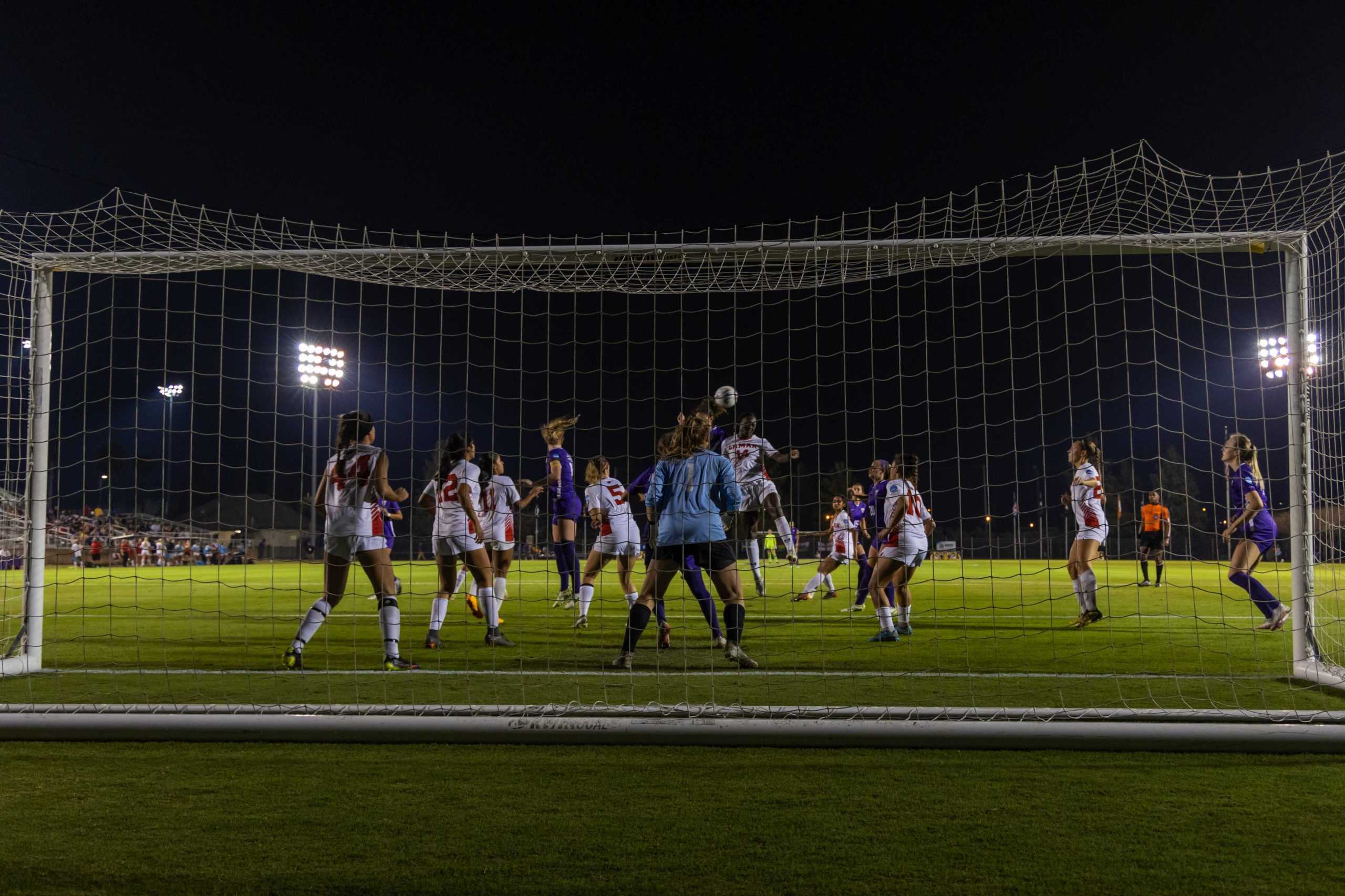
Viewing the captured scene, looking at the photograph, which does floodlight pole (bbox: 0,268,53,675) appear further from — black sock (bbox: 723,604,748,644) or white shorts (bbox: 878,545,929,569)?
white shorts (bbox: 878,545,929,569)

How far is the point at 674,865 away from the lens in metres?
2.89

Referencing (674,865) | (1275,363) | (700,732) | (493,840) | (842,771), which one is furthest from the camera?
(1275,363)

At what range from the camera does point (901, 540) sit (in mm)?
8828

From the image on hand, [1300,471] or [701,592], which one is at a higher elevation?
[1300,471]

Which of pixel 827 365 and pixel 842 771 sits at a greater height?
pixel 827 365

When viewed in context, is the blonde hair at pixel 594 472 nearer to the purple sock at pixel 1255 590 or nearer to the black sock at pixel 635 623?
the black sock at pixel 635 623

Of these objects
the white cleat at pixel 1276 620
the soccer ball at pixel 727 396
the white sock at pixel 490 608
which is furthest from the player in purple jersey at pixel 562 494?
the white cleat at pixel 1276 620

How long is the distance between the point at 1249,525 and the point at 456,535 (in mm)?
7684

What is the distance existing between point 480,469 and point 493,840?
717 centimetres

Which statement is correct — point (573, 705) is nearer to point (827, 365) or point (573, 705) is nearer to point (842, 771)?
point (842, 771)

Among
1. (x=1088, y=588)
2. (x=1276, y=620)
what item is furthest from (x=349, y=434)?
(x=1276, y=620)

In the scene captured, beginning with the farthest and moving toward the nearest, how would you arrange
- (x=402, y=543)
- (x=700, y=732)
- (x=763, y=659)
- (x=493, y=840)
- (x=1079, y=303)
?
(x=402, y=543)
(x=1079, y=303)
(x=763, y=659)
(x=700, y=732)
(x=493, y=840)

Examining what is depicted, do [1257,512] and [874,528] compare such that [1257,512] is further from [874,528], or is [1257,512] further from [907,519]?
[874,528]

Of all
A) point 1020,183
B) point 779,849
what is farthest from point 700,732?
point 1020,183
